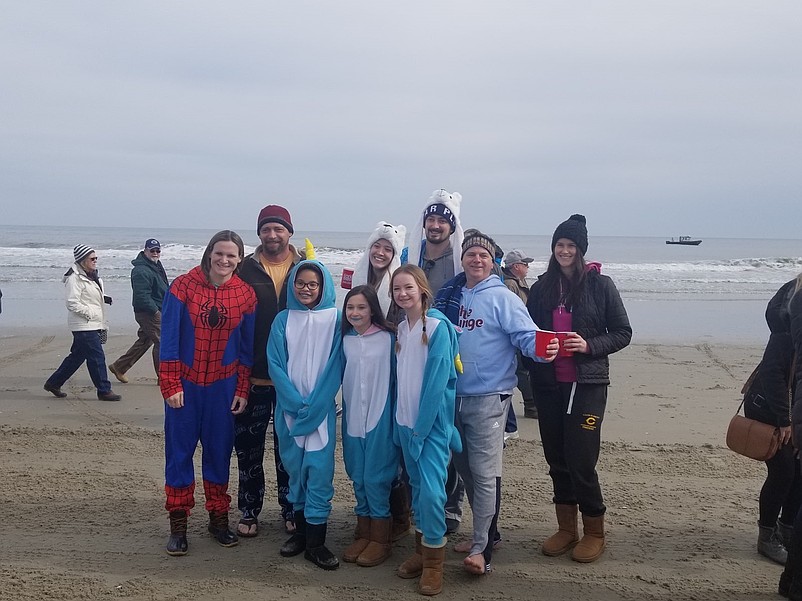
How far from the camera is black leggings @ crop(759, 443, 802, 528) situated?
12.0 ft

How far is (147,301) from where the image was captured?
7.81 meters

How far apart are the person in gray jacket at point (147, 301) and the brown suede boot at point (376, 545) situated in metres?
4.88

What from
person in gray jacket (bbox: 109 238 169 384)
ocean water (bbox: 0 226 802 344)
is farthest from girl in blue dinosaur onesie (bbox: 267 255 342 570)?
ocean water (bbox: 0 226 802 344)

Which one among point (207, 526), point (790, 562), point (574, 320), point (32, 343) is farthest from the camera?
point (32, 343)

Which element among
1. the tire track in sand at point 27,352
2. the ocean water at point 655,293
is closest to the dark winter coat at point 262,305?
the tire track in sand at point 27,352

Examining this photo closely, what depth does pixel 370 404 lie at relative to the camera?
3564 mm

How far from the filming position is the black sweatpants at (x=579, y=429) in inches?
142

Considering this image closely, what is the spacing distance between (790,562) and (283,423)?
2.71 meters

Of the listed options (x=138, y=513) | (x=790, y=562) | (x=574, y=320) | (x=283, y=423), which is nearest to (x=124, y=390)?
(x=138, y=513)

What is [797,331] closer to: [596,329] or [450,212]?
[596,329]

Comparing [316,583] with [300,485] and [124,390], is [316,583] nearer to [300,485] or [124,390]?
[300,485]

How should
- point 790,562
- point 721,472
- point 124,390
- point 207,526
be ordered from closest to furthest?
point 790,562
point 207,526
point 721,472
point 124,390

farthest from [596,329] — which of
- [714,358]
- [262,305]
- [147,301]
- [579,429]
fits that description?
[714,358]

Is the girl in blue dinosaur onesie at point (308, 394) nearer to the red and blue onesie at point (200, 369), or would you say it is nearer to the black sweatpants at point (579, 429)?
the red and blue onesie at point (200, 369)
